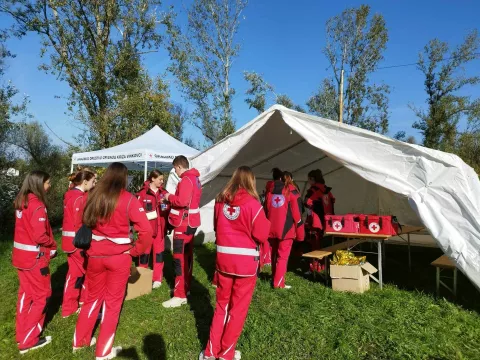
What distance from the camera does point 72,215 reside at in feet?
13.6

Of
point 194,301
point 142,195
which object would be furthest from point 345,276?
point 142,195

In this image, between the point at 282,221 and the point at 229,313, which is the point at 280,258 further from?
the point at 229,313

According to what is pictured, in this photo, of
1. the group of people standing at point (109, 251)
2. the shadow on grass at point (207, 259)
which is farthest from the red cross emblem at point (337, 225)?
the group of people standing at point (109, 251)

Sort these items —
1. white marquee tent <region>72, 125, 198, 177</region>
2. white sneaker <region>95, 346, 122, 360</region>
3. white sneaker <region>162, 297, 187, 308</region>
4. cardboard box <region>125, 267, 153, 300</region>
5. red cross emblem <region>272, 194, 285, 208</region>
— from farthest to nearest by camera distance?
white marquee tent <region>72, 125, 198, 177</region>
red cross emblem <region>272, 194, 285, 208</region>
cardboard box <region>125, 267, 153, 300</region>
white sneaker <region>162, 297, 187, 308</region>
white sneaker <region>95, 346, 122, 360</region>

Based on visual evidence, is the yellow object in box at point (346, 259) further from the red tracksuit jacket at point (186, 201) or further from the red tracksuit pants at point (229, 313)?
the red tracksuit pants at point (229, 313)

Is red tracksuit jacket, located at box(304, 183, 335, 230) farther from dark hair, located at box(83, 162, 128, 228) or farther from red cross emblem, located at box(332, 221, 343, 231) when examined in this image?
dark hair, located at box(83, 162, 128, 228)

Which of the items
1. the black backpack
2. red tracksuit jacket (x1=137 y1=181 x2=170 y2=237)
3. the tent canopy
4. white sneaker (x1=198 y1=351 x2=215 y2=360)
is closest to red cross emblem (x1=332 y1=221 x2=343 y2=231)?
red tracksuit jacket (x1=137 y1=181 x2=170 y2=237)

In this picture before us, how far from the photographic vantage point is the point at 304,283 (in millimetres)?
5531

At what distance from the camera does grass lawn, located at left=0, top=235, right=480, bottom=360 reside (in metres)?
3.36

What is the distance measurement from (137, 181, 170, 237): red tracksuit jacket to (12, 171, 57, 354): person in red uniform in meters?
1.90

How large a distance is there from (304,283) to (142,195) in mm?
2856

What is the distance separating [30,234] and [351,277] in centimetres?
400

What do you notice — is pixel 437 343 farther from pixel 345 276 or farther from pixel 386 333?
pixel 345 276

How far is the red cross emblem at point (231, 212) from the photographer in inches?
118
